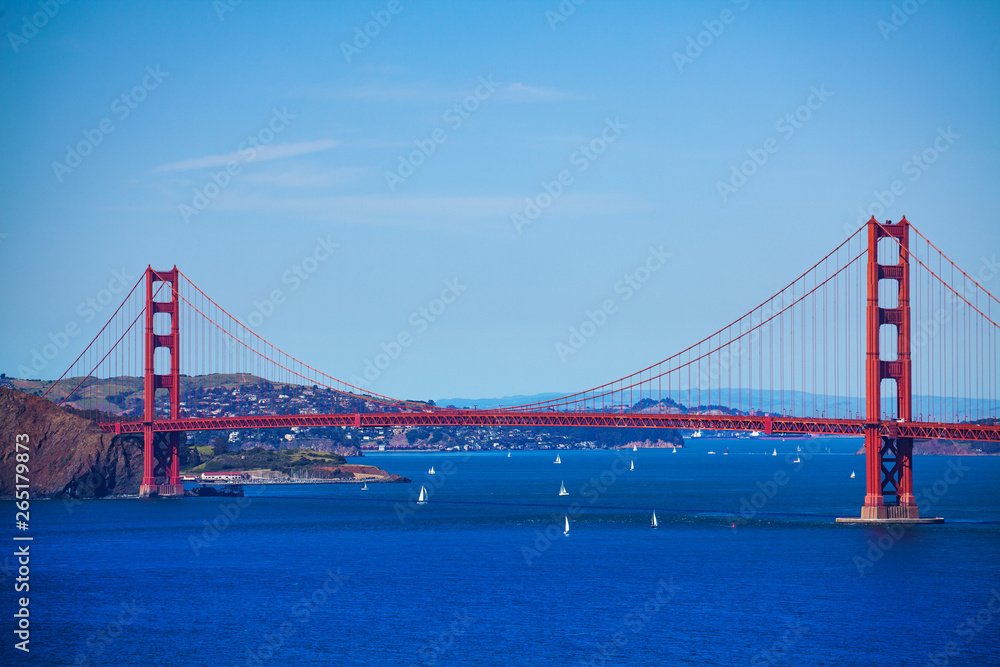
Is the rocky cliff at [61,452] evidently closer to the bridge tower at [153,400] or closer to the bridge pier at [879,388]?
the bridge tower at [153,400]

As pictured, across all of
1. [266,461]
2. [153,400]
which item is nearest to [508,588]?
[153,400]

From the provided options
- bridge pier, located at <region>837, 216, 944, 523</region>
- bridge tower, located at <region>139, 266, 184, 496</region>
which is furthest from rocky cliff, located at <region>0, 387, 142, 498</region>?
bridge pier, located at <region>837, 216, 944, 523</region>

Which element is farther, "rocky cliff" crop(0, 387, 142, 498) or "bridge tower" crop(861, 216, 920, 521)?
"rocky cliff" crop(0, 387, 142, 498)

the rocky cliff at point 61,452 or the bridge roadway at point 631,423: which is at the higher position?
the bridge roadway at point 631,423

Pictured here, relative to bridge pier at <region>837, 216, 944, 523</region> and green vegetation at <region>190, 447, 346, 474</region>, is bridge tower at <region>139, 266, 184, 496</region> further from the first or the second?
bridge pier at <region>837, 216, 944, 523</region>

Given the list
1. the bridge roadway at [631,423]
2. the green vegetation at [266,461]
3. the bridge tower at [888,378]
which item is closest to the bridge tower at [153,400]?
the bridge roadway at [631,423]

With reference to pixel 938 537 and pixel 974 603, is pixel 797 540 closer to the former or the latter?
pixel 938 537
